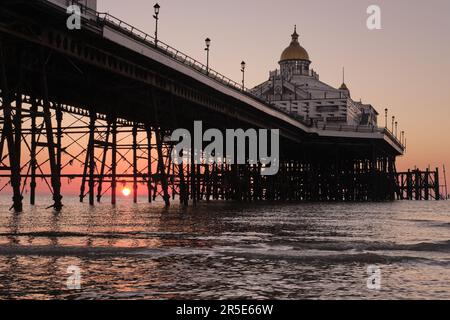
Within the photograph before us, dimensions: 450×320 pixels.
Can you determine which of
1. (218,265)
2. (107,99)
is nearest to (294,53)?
(107,99)

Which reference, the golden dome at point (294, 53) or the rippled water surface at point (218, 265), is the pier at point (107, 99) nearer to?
the rippled water surface at point (218, 265)

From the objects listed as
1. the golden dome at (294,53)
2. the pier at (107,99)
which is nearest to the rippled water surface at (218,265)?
the pier at (107,99)

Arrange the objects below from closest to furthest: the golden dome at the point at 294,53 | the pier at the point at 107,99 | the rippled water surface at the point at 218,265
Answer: the rippled water surface at the point at 218,265 < the pier at the point at 107,99 < the golden dome at the point at 294,53

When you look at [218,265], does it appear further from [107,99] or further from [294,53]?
[294,53]

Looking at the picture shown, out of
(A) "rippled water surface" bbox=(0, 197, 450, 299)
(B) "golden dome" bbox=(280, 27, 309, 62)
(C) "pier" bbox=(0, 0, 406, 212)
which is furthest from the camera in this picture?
(B) "golden dome" bbox=(280, 27, 309, 62)

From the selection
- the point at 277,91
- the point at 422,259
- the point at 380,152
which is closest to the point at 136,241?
the point at 422,259

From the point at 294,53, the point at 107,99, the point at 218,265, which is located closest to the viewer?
the point at 218,265

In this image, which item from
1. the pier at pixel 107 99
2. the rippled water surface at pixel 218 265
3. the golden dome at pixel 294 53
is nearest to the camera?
the rippled water surface at pixel 218 265

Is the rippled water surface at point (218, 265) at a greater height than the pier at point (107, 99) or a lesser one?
lesser

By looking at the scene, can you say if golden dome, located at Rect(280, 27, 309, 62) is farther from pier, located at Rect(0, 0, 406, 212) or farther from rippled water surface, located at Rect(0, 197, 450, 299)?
rippled water surface, located at Rect(0, 197, 450, 299)

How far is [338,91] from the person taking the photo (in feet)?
452

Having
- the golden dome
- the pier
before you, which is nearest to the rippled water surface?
the pier
